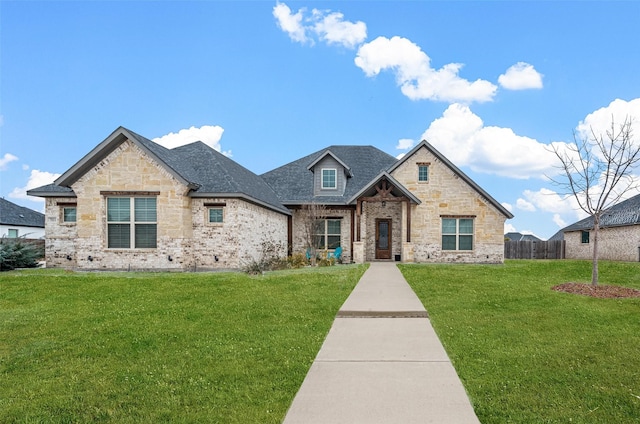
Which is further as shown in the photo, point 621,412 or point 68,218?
point 68,218

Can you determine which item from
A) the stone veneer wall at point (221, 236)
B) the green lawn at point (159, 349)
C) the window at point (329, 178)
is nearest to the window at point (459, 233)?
the window at point (329, 178)

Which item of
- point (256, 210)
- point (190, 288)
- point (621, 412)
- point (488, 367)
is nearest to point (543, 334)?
point (488, 367)

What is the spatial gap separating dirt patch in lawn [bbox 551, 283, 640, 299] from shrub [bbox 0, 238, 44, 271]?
907 inches

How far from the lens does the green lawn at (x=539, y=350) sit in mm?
5031

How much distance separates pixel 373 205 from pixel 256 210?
7543 mm

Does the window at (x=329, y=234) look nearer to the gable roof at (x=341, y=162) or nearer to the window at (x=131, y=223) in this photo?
the gable roof at (x=341, y=162)

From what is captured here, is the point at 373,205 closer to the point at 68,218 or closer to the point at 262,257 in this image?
the point at 262,257

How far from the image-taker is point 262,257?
2175 centimetres

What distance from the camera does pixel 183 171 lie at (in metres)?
19.0

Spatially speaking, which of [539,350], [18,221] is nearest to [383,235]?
[539,350]

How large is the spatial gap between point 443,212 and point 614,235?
15.3 meters

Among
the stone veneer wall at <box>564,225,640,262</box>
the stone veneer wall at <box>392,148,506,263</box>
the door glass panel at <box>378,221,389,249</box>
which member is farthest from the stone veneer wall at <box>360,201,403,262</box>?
the stone veneer wall at <box>564,225,640,262</box>

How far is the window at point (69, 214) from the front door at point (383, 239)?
52.1 feet

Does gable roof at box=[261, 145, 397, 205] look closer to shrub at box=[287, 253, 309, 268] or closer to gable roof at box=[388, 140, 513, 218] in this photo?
gable roof at box=[388, 140, 513, 218]
